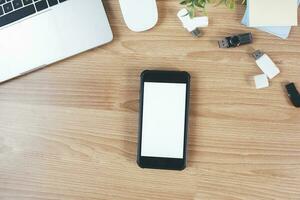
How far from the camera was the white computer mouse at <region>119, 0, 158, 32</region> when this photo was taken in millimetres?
647

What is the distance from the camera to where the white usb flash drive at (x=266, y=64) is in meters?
0.63

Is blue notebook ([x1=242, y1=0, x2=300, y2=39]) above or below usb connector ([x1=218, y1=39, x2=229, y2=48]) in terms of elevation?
above

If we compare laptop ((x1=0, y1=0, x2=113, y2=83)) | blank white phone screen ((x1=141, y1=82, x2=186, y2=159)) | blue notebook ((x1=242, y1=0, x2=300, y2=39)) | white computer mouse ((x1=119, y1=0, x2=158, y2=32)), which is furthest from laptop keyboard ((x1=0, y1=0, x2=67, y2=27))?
blue notebook ((x1=242, y1=0, x2=300, y2=39))

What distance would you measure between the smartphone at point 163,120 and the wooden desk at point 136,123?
2 centimetres

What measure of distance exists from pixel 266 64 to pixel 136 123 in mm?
232

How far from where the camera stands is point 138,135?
639mm

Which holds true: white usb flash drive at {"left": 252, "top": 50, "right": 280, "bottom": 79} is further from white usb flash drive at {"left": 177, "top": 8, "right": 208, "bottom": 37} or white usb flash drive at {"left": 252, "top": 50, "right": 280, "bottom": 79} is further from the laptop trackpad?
the laptop trackpad

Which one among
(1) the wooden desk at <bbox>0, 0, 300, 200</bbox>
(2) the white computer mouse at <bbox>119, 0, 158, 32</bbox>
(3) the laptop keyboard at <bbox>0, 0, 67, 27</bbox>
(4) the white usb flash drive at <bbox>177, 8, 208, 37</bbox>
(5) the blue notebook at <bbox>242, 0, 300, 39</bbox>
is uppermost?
(3) the laptop keyboard at <bbox>0, 0, 67, 27</bbox>

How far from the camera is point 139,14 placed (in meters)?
0.65

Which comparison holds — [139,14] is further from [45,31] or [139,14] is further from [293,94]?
[293,94]

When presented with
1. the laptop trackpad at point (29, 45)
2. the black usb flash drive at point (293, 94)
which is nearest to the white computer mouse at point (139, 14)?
the laptop trackpad at point (29, 45)

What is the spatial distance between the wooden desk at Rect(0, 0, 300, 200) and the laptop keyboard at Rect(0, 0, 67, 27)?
0.10m

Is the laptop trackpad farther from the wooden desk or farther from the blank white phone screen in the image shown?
the blank white phone screen

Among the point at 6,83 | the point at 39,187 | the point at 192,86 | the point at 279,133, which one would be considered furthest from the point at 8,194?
the point at 279,133
